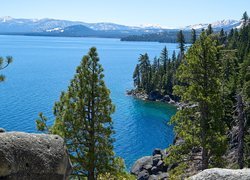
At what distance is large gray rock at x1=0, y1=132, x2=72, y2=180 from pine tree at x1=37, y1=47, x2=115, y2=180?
7.67 metres

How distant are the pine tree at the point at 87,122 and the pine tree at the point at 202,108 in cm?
541

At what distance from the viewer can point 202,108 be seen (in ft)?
83.6

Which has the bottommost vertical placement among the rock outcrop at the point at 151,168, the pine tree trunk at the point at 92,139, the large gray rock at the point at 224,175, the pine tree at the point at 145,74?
the rock outcrop at the point at 151,168

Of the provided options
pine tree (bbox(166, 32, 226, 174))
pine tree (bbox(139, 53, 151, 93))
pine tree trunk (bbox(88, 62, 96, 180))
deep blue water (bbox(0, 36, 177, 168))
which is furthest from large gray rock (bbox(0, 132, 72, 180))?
pine tree (bbox(139, 53, 151, 93))

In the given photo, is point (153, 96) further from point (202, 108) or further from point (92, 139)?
point (92, 139)

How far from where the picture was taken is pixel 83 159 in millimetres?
A: 23281

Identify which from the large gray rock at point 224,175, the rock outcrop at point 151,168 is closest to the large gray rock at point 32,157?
the large gray rock at point 224,175

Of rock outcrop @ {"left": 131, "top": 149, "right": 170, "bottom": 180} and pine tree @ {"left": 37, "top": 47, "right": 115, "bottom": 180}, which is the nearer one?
pine tree @ {"left": 37, "top": 47, "right": 115, "bottom": 180}

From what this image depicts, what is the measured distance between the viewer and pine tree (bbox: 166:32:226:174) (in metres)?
25.0

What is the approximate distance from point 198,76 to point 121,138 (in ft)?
178

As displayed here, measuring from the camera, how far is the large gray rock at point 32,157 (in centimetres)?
1371

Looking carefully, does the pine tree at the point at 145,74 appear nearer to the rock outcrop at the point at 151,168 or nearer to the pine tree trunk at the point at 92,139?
the rock outcrop at the point at 151,168

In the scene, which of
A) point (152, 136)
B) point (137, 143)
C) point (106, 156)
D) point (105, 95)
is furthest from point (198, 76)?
point (152, 136)

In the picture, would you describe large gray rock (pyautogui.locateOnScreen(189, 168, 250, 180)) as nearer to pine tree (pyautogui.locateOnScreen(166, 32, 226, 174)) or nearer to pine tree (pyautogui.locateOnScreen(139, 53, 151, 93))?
pine tree (pyautogui.locateOnScreen(166, 32, 226, 174))
